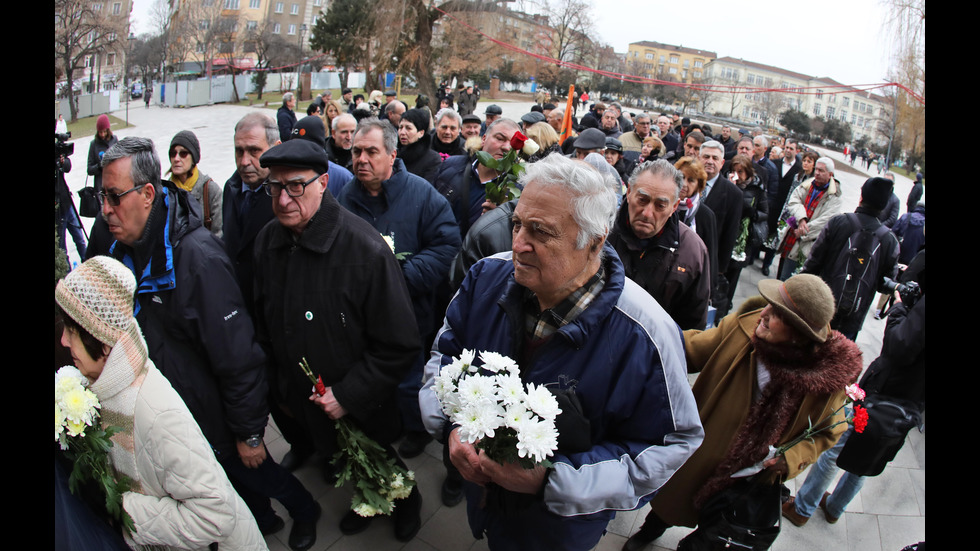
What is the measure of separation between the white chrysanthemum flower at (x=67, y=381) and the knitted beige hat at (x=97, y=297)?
0.13m

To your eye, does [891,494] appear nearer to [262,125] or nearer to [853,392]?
[853,392]

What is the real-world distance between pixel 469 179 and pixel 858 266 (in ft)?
11.4

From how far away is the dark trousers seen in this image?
2691 millimetres

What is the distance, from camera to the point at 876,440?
2.72 m

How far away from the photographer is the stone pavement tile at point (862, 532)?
3.31 meters

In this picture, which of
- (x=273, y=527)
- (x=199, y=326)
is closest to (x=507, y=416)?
(x=199, y=326)

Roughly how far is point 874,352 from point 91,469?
7290mm

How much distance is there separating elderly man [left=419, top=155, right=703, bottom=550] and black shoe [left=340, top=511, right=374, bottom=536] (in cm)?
143

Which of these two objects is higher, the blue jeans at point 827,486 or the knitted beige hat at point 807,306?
the knitted beige hat at point 807,306

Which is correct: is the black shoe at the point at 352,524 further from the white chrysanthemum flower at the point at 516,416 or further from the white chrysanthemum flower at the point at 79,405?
the white chrysanthemum flower at the point at 516,416

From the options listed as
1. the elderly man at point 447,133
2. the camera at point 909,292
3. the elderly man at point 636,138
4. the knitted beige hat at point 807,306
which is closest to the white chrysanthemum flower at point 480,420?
the knitted beige hat at point 807,306
